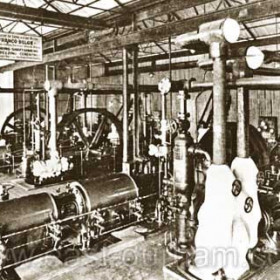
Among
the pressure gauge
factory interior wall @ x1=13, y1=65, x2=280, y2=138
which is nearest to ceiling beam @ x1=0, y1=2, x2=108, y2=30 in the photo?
factory interior wall @ x1=13, y1=65, x2=280, y2=138

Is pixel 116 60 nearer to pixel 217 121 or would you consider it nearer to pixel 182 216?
pixel 182 216

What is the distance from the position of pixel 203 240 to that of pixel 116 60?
43.6ft

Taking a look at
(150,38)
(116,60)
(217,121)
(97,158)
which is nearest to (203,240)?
(217,121)

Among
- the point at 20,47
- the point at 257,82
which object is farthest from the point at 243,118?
the point at 20,47

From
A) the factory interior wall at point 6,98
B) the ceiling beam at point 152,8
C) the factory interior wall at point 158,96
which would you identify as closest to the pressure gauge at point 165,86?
the ceiling beam at point 152,8

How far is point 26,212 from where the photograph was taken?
11.3 feet

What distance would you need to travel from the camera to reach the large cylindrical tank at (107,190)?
3.88 meters

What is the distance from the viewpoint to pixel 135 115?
521 centimetres

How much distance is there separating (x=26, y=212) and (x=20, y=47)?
4303 millimetres

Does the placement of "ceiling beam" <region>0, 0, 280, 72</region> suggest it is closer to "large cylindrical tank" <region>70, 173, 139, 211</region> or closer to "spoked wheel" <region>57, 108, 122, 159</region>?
"large cylindrical tank" <region>70, 173, 139, 211</region>

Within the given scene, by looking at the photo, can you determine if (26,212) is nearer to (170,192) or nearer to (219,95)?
(170,192)

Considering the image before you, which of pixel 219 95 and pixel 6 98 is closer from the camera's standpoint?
pixel 219 95

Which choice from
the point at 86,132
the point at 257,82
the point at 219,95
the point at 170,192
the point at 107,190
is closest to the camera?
the point at 219,95

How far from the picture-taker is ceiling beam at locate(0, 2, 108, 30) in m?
6.41
